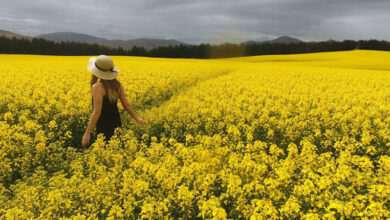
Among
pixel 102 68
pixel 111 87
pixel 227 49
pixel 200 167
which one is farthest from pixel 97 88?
pixel 227 49

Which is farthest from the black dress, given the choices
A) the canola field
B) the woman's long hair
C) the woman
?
the canola field

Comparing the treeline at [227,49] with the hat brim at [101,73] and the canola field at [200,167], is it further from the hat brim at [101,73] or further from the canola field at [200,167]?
the hat brim at [101,73]

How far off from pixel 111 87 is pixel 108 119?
909mm

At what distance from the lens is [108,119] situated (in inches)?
233

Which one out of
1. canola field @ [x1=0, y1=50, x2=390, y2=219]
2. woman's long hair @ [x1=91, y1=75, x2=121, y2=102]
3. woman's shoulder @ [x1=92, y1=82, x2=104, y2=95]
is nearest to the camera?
canola field @ [x1=0, y1=50, x2=390, y2=219]

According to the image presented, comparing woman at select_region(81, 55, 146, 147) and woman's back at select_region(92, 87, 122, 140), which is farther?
woman's back at select_region(92, 87, 122, 140)

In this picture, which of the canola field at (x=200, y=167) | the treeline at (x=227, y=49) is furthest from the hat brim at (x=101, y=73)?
the treeline at (x=227, y=49)

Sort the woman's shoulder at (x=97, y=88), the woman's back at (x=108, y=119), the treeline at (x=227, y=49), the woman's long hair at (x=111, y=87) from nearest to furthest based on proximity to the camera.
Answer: the woman's shoulder at (x=97, y=88), the woman's long hair at (x=111, y=87), the woman's back at (x=108, y=119), the treeline at (x=227, y=49)

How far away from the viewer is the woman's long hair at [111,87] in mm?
5386

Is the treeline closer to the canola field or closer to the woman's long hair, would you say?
the canola field

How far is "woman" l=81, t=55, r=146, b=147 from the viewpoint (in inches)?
206

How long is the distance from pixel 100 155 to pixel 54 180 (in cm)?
119

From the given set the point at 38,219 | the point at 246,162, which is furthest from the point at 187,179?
the point at 38,219

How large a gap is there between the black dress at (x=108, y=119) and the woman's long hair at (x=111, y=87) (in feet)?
0.63
